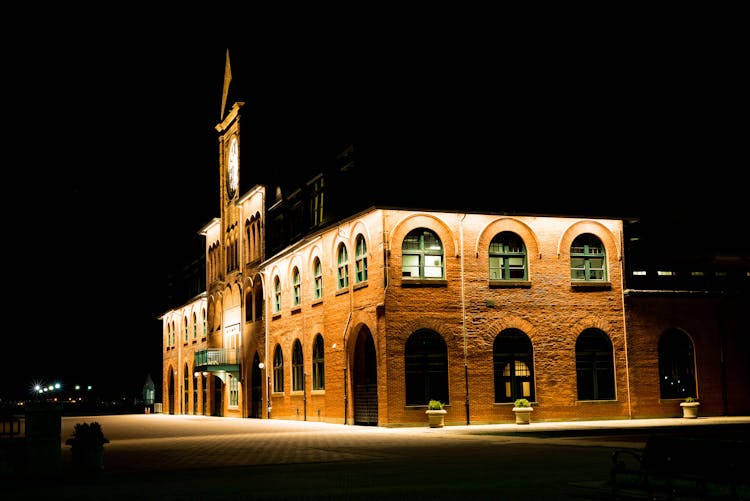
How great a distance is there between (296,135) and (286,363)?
1242cm

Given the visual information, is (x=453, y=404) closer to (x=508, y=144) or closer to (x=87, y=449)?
(x=508, y=144)

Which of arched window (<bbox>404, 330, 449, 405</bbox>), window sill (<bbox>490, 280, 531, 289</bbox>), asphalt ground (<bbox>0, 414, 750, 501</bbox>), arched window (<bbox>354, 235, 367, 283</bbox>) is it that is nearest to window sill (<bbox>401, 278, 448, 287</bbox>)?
arched window (<bbox>404, 330, 449, 405</bbox>)

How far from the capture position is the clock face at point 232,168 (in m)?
53.2

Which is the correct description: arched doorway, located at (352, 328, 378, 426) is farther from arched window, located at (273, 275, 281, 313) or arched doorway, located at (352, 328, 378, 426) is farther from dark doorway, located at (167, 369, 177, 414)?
dark doorway, located at (167, 369, 177, 414)

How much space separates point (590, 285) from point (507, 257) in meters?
3.56

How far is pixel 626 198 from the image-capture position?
Result: 37688 millimetres

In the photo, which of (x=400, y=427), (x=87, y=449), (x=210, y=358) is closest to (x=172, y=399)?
(x=210, y=358)

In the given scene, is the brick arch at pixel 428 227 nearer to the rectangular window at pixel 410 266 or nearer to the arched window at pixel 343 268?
the rectangular window at pixel 410 266

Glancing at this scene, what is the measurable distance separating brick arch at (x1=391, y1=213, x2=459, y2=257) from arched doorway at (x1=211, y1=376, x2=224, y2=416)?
25616 millimetres

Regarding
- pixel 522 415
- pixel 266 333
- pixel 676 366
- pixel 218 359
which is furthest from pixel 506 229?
pixel 218 359

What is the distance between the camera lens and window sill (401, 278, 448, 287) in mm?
34062

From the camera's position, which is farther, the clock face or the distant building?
the clock face

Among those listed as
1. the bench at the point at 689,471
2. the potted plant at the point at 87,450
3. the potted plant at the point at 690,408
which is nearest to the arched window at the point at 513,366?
the potted plant at the point at 690,408

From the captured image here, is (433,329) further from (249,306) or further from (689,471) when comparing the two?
(689,471)
